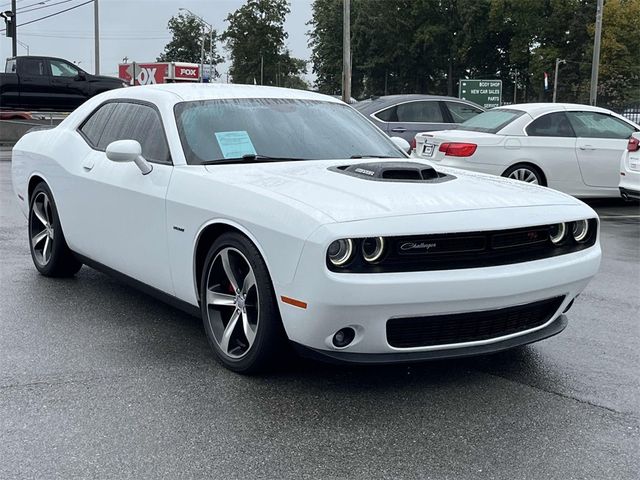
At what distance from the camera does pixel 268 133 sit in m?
4.85

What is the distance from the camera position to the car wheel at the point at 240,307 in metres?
3.74

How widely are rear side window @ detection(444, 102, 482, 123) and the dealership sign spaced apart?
87.3 ft

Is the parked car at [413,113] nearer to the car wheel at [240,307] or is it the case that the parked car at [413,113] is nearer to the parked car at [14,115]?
the car wheel at [240,307]

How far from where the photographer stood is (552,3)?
78.1 metres

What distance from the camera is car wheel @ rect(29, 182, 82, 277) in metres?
5.91

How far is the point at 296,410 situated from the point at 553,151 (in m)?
8.25

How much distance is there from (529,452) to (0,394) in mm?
2446

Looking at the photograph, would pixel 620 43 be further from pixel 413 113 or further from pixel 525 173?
pixel 525 173

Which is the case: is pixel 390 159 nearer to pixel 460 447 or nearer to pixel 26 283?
pixel 460 447

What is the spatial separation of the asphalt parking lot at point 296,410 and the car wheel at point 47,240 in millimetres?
890

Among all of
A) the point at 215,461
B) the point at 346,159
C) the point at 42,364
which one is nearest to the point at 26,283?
the point at 42,364

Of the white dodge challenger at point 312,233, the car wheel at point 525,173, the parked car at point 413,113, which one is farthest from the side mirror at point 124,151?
the parked car at point 413,113

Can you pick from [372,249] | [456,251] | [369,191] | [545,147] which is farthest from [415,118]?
[372,249]

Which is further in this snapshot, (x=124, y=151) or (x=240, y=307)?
(x=124, y=151)
